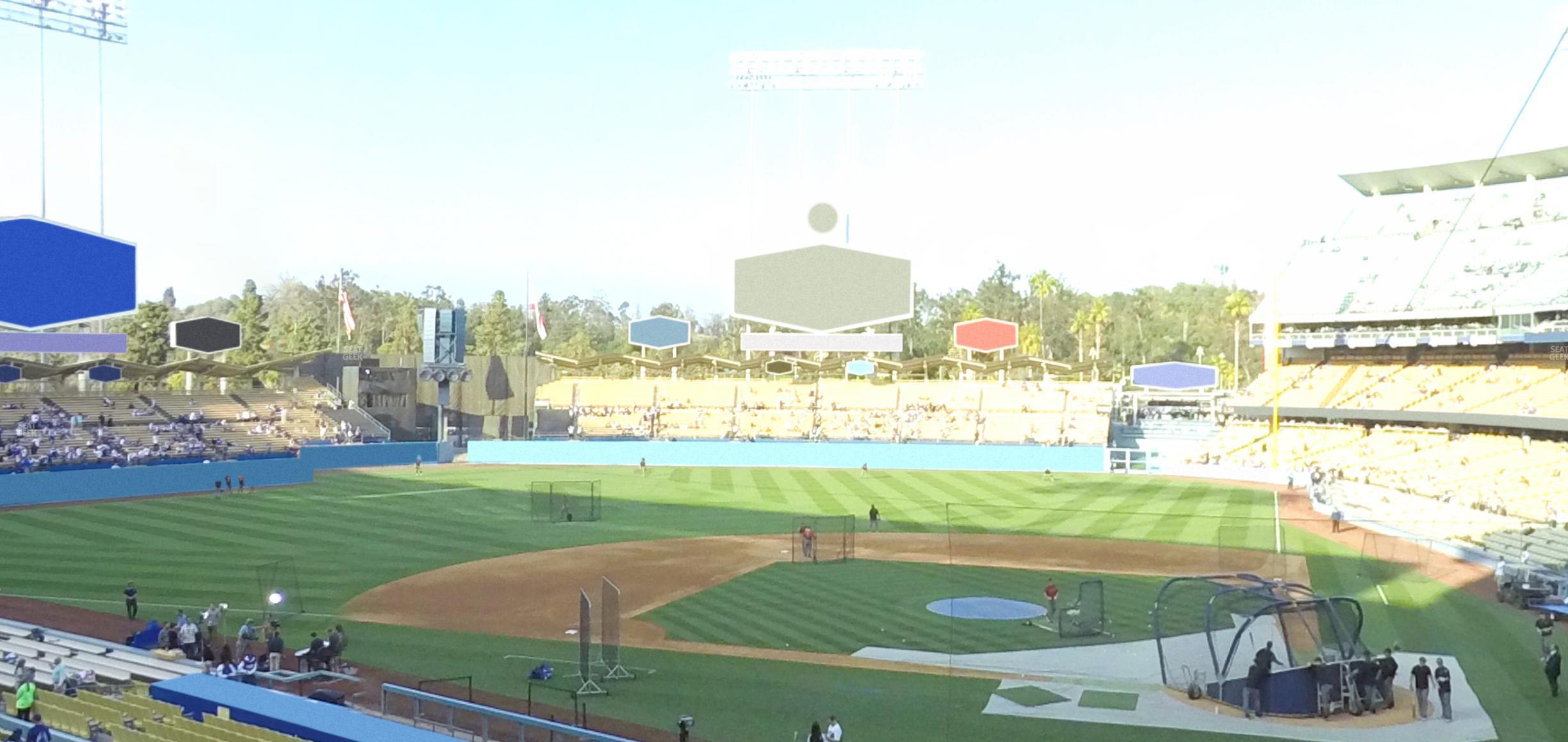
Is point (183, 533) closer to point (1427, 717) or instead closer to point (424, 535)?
point (424, 535)

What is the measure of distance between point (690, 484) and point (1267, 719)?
1656 inches

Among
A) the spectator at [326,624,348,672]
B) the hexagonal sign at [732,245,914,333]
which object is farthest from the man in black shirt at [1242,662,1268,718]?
the hexagonal sign at [732,245,914,333]

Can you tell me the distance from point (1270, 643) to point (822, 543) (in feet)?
60.9

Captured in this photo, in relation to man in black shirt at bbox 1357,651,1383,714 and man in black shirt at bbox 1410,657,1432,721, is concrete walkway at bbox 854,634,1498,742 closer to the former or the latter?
man in black shirt at bbox 1410,657,1432,721

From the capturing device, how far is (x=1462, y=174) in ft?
217

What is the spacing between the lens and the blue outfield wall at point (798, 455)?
6788cm

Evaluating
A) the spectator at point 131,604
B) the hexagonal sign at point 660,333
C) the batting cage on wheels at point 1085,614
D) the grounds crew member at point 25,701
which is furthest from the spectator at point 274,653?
the hexagonal sign at point 660,333

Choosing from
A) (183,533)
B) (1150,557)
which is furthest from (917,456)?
(183,533)

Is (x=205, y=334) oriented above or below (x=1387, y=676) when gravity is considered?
above

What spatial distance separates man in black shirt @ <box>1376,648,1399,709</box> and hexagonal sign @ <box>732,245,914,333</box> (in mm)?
31477

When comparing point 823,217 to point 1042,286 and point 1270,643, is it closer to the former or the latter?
point 1270,643

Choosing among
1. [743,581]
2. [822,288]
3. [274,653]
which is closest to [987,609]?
[743,581]

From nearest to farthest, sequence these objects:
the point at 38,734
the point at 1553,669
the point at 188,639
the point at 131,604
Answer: the point at 38,734 → the point at 1553,669 → the point at 188,639 → the point at 131,604

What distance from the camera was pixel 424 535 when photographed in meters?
40.3
